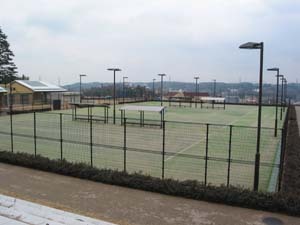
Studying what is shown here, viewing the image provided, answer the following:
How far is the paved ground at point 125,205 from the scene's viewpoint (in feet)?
20.2

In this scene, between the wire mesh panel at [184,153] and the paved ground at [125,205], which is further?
the wire mesh panel at [184,153]

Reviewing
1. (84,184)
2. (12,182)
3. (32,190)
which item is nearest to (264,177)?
(84,184)

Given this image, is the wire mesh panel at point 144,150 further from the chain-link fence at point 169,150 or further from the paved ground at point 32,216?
the paved ground at point 32,216

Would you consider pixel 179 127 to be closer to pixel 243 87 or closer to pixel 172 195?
pixel 172 195

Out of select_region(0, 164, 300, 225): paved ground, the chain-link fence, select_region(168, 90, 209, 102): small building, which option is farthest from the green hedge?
select_region(168, 90, 209, 102): small building

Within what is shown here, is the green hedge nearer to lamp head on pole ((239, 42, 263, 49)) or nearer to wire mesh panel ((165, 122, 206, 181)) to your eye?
wire mesh panel ((165, 122, 206, 181))

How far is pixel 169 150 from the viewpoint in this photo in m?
13.6

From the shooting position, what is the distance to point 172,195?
760cm

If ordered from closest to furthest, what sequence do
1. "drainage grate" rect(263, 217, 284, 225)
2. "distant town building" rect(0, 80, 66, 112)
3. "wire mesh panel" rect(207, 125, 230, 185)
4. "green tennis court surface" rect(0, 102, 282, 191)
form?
"drainage grate" rect(263, 217, 284, 225)
"wire mesh panel" rect(207, 125, 230, 185)
"green tennis court surface" rect(0, 102, 282, 191)
"distant town building" rect(0, 80, 66, 112)

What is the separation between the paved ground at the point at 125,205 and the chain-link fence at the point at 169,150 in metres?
1.27

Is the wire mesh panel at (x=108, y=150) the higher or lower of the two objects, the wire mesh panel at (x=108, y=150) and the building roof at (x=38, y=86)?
the lower

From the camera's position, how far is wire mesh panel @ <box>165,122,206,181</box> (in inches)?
389

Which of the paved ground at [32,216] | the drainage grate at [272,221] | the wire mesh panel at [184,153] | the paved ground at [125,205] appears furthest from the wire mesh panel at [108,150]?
the paved ground at [32,216]

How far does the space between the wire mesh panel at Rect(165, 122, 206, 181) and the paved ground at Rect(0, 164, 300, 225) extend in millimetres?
2256
